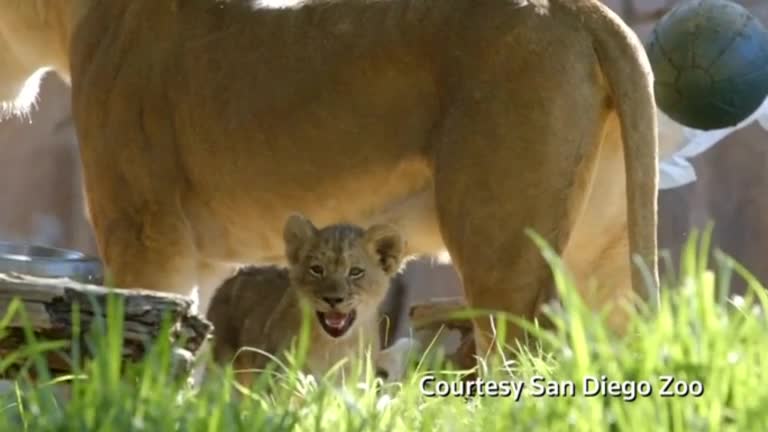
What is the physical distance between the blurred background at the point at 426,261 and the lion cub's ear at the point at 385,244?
3014 mm

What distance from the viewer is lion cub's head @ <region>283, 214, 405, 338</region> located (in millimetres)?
3613

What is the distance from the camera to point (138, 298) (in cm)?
250

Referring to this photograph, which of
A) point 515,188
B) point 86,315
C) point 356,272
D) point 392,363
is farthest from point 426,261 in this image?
point 86,315

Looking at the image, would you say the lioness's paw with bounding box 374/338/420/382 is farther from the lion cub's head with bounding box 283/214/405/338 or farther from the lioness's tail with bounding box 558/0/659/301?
the lioness's tail with bounding box 558/0/659/301

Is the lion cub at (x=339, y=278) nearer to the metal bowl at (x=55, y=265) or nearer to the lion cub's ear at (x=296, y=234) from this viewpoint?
the lion cub's ear at (x=296, y=234)

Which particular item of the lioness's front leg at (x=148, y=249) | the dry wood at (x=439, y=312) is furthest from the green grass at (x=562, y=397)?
the dry wood at (x=439, y=312)

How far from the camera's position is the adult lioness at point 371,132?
3252 millimetres

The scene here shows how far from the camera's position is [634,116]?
10.6 ft

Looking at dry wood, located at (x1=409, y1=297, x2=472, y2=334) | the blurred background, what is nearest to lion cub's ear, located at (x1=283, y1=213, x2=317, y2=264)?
dry wood, located at (x1=409, y1=297, x2=472, y2=334)

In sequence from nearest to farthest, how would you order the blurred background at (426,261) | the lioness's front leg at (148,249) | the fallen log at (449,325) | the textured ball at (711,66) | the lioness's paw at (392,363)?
the lioness's paw at (392,363)
the lioness's front leg at (148,249)
the textured ball at (711,66)
the fallen log at (449,325)
the blurred background at (426,261)

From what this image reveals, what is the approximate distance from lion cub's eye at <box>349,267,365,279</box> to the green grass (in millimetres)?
1266

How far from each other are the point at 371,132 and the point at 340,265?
33cm

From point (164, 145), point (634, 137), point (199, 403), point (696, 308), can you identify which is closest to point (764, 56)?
point (634, 137)

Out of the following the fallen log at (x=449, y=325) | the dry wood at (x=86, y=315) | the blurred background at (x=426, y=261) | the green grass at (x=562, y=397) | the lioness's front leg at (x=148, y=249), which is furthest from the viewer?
the blurred background at (x=426, y=261)
